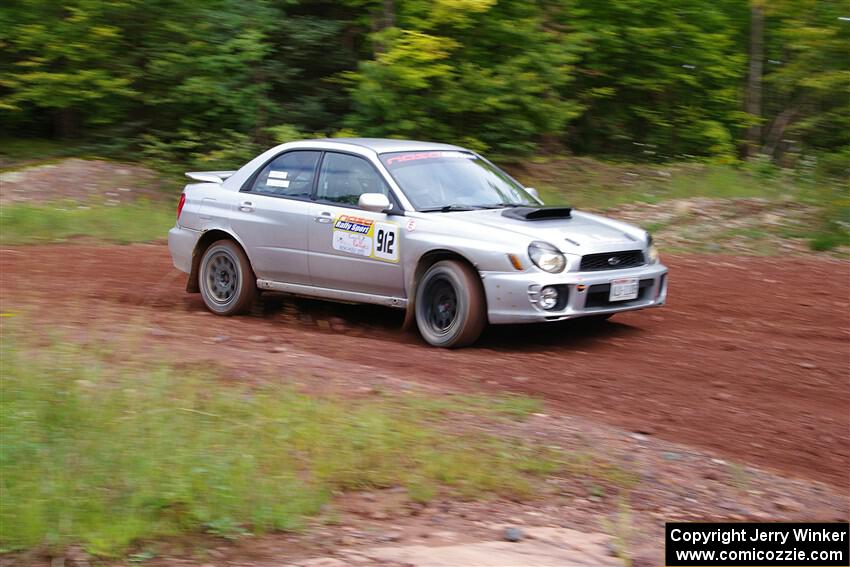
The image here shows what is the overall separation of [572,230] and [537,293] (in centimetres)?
74

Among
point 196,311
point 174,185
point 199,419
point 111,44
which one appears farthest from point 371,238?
point 111,44

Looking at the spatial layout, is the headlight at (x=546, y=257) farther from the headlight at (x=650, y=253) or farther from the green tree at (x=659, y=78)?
the green tree at (x=659, y=78)

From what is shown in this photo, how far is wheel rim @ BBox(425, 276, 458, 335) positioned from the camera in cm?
816

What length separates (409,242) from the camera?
827 cm

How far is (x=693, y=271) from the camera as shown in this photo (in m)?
12.0

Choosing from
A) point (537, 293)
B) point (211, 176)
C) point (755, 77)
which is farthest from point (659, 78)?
point (537, 293)

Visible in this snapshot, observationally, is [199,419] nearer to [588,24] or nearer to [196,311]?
[196,311]

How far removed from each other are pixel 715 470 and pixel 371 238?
3.94m

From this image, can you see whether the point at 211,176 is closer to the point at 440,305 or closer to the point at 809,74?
the point at 440,305

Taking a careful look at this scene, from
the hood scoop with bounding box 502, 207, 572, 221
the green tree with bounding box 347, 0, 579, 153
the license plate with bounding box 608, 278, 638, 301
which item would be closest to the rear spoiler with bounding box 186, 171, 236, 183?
the hood scoop with bounding box 502, 207, 572, 221

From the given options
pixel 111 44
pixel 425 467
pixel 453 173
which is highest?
pixel 111 44

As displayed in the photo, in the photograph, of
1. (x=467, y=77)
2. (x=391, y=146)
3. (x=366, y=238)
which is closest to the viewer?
(x=366, y=238)

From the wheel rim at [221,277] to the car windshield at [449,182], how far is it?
193 cm

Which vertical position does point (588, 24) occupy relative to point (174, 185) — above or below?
above
